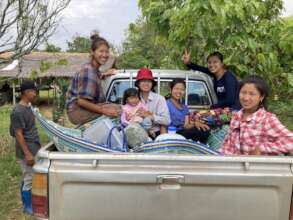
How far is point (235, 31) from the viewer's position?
17.6 ft

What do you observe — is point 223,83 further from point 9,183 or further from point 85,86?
point 9,183

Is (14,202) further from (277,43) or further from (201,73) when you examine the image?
(277,43)

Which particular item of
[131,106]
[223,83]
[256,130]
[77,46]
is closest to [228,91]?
[223,83]

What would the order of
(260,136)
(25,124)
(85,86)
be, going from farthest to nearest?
(25,124) → (85,86) → (260,136)

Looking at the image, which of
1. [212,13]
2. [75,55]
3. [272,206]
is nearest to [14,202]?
[212,13]

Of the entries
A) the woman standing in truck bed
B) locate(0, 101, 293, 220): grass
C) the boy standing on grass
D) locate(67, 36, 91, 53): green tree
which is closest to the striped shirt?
the woman standing in truck bed

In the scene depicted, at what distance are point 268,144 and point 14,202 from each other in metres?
3.47

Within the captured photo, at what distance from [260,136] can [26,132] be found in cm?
269

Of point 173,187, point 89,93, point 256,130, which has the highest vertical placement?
point 89,93

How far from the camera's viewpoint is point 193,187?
101 inches

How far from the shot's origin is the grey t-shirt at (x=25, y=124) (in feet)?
14.9

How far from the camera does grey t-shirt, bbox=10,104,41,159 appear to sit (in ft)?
14.9

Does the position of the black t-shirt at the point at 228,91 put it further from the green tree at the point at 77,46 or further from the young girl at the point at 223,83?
the green tree at the point at 77,46

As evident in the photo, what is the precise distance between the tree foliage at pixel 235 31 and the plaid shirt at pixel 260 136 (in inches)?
72.2
